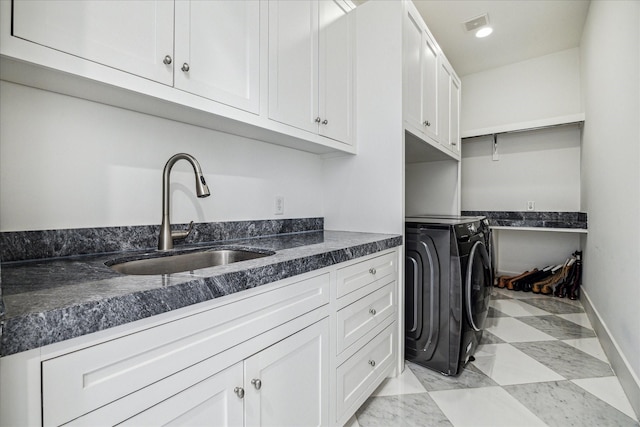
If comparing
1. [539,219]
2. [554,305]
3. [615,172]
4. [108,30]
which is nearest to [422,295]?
[615,172]

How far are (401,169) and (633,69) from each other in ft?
4.23

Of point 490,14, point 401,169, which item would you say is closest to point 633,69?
point 401,169

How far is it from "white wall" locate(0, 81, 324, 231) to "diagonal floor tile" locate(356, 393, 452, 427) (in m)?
1.17

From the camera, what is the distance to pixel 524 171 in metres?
3.75

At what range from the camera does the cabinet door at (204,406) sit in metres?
0.66

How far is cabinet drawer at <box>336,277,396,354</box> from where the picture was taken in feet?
4.18

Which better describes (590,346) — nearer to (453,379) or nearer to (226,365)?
(453,379)

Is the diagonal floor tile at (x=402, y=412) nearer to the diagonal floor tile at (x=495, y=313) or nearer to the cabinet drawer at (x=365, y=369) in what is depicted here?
the cabinet drawer at (x=365, y=369)

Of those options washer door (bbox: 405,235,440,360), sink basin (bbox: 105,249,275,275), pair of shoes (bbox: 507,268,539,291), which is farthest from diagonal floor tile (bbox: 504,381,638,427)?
pair of shoes (bbox: 507,268,539,291)

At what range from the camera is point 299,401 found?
3.43 feet

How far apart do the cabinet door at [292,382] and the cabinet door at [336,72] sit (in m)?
1.11

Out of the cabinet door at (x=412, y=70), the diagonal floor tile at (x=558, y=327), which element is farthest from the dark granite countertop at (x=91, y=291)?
the diagonal floor tile at (x=558, y=327)

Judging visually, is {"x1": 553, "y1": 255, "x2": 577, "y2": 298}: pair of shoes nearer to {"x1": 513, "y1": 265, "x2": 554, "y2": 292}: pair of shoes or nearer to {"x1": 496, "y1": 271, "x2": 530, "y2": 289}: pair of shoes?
{"x1": 513, "y1": 265, "x2": 554, "y2": 292}: pair of shoes

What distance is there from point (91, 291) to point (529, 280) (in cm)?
408
